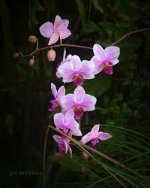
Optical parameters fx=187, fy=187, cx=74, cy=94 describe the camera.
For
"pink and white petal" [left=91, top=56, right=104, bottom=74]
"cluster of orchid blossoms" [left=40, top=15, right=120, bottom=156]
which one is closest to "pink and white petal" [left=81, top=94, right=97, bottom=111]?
"cluster of orchid blossoms" [left=40, top=15, right=120, bottom=156]

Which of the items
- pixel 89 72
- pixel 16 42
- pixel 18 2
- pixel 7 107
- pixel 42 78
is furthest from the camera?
pixel 7 107

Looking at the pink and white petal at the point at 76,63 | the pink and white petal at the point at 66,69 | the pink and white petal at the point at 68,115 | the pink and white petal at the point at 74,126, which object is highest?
the pink and white petal at the point at 76,63

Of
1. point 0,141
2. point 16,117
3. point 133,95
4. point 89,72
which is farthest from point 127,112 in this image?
point 0,141

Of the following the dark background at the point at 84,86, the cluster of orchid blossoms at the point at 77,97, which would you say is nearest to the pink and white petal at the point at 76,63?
the cluster of orchid blossoms at the point at 77,97

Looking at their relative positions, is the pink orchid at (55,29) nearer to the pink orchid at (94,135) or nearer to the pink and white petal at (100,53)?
the pink and white petal at (100,53)

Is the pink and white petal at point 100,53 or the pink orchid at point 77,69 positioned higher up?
the pink and white petal at point 100,53

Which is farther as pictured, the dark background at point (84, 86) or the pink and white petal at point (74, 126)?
the dark background at point (84, 86)

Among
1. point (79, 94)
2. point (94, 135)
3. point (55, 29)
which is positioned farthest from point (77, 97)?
point (55, 29)

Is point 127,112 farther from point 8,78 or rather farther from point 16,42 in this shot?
point 8,78
